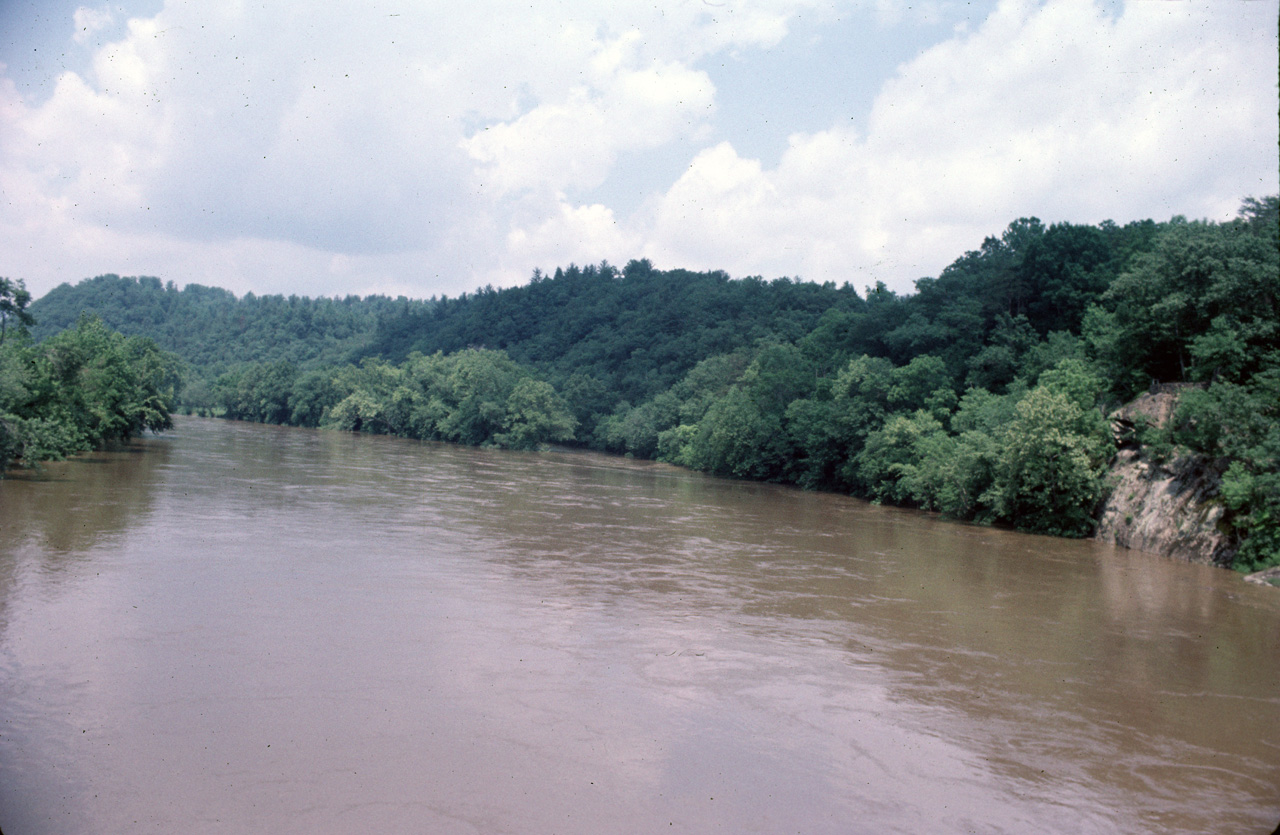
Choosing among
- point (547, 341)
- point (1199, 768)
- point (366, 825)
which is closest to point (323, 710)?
point (366, 825)

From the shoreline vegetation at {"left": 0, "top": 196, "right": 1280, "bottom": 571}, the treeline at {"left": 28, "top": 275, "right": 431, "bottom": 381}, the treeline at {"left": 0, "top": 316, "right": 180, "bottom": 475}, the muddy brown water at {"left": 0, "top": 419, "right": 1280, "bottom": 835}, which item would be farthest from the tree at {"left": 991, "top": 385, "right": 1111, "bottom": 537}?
the treeline at {"left": 28, "top": 275, "right": 431, "bottom": 381}

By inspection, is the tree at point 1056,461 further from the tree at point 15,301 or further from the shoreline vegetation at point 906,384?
the tree at point 15,301

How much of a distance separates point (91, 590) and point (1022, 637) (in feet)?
52.9

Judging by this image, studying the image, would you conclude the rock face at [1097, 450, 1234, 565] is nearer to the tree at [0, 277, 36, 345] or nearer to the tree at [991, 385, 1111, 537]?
the tree at [991, 385, 1111, 537]

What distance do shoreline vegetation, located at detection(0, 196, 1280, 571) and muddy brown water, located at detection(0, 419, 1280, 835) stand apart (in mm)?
5596

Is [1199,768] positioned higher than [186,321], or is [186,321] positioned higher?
[186,321]

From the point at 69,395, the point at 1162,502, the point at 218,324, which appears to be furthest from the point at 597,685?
the point at 218,324

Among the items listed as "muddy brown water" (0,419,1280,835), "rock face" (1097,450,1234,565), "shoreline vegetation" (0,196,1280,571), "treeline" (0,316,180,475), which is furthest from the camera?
"treeline" (0,316,180,475)

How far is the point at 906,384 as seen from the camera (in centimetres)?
4334

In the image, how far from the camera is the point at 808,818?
835 cm

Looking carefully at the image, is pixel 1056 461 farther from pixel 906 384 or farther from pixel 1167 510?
pixel 906 384

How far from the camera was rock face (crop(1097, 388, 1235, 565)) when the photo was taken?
24.7 metres

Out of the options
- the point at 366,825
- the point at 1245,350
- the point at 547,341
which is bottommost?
the point at 366,825

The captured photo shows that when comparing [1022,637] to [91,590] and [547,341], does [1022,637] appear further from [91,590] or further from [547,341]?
[547,341]
